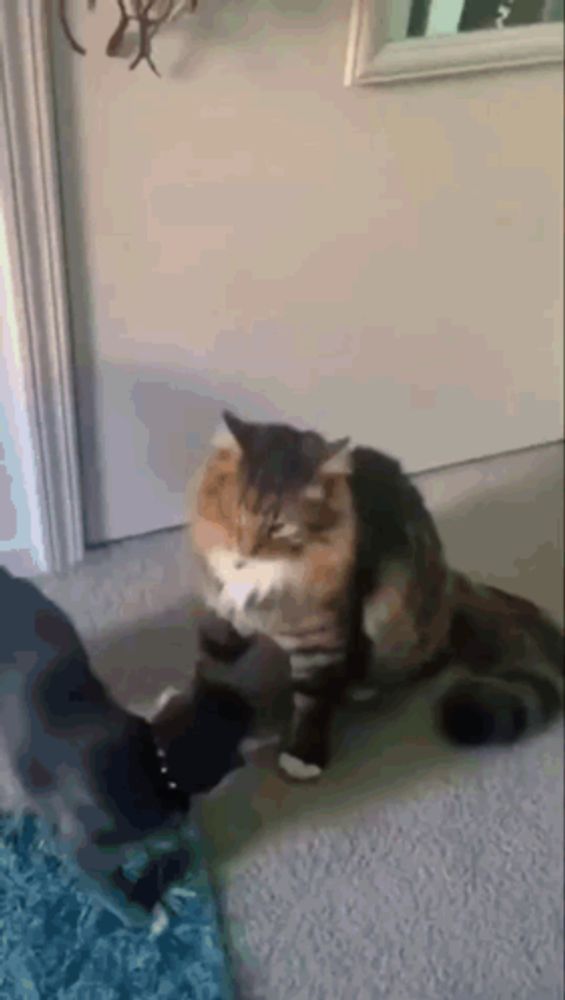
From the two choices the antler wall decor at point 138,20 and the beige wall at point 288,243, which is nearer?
the antler wall decor at point 138,20

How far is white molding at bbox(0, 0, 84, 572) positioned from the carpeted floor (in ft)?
0.28

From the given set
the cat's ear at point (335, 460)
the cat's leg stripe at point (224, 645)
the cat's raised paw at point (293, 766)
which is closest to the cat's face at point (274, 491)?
the cat's ear at point (335, 460)

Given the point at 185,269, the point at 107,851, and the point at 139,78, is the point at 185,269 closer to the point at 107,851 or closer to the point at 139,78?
the point at 139,78

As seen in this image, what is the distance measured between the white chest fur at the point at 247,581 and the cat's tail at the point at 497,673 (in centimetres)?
29

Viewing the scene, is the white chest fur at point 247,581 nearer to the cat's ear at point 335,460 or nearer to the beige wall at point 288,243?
the cat's ear at point 335,460

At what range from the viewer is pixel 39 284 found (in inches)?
45.3

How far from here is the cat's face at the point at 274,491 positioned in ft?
3.39

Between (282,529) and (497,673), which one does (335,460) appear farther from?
(497,673)

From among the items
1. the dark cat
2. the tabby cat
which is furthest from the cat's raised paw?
the dark cat

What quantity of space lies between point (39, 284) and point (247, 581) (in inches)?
14.0

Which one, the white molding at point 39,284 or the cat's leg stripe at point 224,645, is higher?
the white molding at point 39,284

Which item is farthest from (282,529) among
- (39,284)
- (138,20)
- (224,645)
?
(138,20)

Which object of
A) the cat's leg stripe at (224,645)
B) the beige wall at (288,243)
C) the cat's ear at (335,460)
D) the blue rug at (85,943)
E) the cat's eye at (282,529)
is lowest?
the blue rug at (85,943)

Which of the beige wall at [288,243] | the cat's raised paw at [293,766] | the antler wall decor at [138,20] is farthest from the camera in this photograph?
the cat's raised paw at [293,766]
